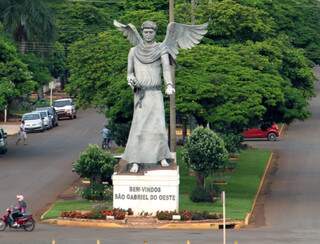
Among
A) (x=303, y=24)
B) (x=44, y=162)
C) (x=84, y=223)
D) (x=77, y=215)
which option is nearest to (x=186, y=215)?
(x=84, y=223)

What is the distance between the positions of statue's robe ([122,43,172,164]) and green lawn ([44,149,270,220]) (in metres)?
2.68

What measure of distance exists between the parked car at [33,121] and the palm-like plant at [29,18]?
5.66 meters

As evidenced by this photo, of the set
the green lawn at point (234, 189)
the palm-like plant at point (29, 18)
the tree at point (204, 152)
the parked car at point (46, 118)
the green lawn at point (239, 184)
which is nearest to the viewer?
the green lawn at point (234, 189)

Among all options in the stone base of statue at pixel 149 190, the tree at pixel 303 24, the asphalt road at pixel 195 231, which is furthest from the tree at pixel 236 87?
the tree at pixel 303 24

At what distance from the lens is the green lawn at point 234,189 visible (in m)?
49.3

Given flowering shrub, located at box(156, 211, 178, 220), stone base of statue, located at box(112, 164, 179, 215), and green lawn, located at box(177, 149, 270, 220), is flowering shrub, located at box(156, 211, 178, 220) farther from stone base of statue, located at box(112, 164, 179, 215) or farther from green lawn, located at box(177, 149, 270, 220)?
green lawn, located at box(177, 149, 270, 220)

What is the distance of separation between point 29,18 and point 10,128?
711 centimetres

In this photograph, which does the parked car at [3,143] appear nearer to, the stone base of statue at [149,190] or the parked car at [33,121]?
the parked car at [33,121]

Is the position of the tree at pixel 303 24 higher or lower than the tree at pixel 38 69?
Answer: higher

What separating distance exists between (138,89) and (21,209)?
6391 mm

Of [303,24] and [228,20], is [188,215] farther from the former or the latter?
[303,24]

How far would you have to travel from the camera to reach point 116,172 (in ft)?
156

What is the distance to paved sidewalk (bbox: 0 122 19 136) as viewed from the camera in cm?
8625

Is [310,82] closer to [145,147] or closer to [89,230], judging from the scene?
[145,147]
